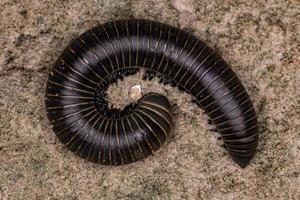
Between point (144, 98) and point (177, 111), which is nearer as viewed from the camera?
point (144, 98)

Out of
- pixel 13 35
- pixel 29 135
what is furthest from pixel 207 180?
pixel 13 35

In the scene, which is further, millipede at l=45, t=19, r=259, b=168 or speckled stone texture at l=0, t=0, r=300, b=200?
speckled stone texture at l=0, t=0, r=300, b=200

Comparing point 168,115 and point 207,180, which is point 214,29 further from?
point 207,180

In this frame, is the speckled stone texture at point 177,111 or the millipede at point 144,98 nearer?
the millipede at point 144,98

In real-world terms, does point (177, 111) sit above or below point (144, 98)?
below
